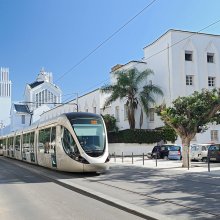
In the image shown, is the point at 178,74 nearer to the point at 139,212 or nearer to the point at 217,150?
the point at 217,150

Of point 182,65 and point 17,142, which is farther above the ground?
point 182,65

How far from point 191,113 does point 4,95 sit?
145m

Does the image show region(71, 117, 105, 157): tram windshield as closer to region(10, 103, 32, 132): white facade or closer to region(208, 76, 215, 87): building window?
region(208, 76, 215, 87): building window

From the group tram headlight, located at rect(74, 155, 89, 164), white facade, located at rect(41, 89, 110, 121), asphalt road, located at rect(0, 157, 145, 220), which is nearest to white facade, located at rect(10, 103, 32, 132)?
white facade, located at rect(41, 89, 110, 121)

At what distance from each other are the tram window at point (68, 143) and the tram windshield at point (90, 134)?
1.22 feet

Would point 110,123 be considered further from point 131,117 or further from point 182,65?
point 182,65

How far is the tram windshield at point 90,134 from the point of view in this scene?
19828mm

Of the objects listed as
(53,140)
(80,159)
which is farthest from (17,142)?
(80,159)

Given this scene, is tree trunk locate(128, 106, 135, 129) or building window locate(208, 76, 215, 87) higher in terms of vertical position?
building window locate(208, 76, 215, 87)

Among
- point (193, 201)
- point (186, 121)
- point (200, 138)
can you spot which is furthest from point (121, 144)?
point (193, 201)

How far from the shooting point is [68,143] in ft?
66.4

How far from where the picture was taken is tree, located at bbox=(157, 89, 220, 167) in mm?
25672

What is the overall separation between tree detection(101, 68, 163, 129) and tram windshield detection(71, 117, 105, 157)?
1043 inches

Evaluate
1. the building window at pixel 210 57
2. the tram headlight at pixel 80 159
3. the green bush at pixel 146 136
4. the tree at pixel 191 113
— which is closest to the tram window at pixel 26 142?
→ the tree at pixel 191 113
